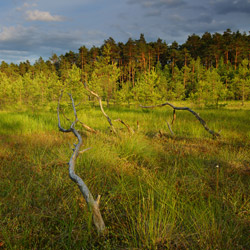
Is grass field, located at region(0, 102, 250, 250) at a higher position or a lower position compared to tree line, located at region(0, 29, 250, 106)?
lower

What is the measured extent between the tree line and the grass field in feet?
38.2

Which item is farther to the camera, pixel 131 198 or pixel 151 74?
pixel 151 74

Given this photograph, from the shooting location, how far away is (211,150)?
202 inches

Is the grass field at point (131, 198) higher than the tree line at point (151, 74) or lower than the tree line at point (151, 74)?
lower

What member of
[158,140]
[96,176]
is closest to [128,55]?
[158,140]

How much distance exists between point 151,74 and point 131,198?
662 inches

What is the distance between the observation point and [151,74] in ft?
60.5

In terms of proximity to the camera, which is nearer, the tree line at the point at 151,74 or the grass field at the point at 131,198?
the grass field at the point at 131,198

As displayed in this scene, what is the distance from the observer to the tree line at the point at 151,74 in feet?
69.9

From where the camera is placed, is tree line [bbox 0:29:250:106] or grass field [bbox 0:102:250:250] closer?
grass field [bbox 0:102:250:250]

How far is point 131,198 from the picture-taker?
8.91 ft

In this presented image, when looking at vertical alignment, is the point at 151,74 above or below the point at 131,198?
above

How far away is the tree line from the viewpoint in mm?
21297

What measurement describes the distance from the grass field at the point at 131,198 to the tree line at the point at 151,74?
1164 cm
